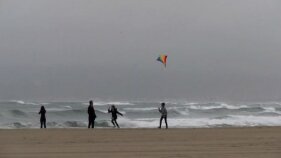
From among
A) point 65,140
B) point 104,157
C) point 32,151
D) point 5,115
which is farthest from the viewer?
point 5,115

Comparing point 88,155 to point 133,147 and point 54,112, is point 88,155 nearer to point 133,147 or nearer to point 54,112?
point 133,147

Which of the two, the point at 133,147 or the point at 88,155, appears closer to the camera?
the point at 88,155

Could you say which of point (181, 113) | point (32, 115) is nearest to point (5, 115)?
point (32, 115)

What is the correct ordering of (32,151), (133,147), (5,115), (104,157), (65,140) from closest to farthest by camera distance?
1. (104,157)
2. (32,151)
3. (133,147)
4. (65,140)
5. (5,115)

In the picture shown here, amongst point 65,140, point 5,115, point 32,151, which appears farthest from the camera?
point 5,115

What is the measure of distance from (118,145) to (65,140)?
1923mm

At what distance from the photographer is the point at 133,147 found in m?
12.1

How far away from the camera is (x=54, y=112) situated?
4062 centimetres

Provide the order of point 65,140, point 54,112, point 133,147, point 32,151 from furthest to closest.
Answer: point 54,112 < point 65,140 < point 133,147 < point 32,151

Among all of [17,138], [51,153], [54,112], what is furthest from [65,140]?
[54,112]

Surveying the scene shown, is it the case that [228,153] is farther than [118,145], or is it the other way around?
[118,145]

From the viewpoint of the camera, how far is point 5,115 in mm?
36375

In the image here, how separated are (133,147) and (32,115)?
25.9 m

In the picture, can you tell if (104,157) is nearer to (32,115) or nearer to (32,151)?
(32,151)
